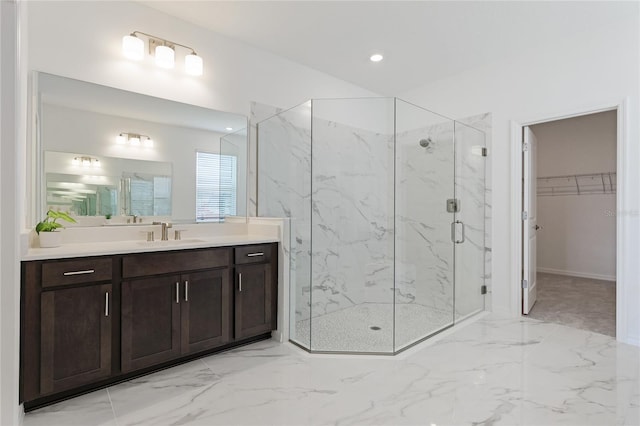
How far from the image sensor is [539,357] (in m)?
2.43

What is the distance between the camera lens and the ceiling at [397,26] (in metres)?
2.55

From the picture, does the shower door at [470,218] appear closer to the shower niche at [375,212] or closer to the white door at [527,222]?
the shower niche at [375,212]

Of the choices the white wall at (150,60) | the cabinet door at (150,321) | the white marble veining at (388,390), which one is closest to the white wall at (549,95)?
the white marble veining at (388,390)

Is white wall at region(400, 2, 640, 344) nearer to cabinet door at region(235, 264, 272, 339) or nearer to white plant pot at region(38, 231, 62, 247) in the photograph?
cabinet door at region(235, 264, 272, 339)

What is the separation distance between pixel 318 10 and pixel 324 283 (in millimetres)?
2348

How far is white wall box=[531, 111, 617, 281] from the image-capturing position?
5035mm

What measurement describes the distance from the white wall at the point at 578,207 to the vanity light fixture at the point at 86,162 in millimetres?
6206

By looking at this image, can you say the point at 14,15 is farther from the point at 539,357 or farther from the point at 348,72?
the point at 539,357

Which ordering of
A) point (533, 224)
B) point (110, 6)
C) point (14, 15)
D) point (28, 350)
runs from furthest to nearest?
1. point (533, 224)
2. point (110, 6)
3. point (28, 350)
4. point (14, 15)

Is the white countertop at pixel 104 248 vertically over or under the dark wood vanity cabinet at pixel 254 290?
over

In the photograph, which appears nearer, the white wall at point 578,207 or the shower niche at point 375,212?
the shower niche at point 375,212

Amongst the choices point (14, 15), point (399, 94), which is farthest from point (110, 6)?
point (399, 94)

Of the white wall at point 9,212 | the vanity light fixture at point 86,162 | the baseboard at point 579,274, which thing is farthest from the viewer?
the baseboard at point 579,274

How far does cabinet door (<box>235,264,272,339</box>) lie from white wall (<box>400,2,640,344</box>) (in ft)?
7.87
